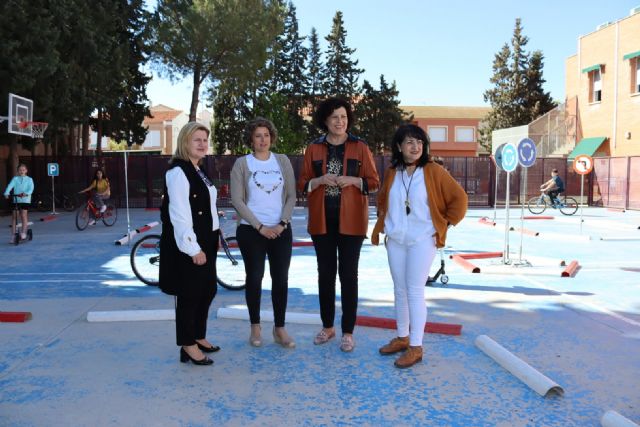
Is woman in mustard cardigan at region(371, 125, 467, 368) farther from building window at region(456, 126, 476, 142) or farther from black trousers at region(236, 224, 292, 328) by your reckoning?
building window at region(456, 126, 476, 142)

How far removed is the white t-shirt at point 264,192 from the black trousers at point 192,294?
41 cm

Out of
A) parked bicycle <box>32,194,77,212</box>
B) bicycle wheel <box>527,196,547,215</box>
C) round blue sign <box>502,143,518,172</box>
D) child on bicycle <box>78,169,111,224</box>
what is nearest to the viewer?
round blue sign <box>502,143,518,172</box>

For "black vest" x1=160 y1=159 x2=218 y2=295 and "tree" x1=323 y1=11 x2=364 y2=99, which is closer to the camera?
"black vest" x1=160 y1=159 x2=218 y2=295

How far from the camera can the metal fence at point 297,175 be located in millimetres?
24938

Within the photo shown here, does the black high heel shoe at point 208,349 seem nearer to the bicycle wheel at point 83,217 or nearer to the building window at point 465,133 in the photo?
the bicycle wheel at point 83,217

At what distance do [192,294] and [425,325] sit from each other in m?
2.16

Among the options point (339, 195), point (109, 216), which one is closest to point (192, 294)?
point (339, 195)

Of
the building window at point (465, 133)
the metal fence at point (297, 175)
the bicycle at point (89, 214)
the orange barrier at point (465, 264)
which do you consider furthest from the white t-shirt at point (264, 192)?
the building window at point (465, 133)

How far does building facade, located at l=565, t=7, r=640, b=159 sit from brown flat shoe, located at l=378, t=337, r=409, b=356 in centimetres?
2897

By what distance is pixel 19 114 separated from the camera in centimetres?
1705

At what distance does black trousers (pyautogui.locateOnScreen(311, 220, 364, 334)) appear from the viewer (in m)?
4.64

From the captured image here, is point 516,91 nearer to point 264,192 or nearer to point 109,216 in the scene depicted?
point 109,216

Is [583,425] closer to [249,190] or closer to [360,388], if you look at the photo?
[360,388]

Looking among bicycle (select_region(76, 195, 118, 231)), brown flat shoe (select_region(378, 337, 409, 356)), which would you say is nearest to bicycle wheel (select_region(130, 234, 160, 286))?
brown flat shoe (select_region(378, 337, 409, 356))
